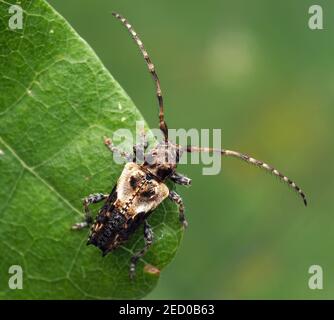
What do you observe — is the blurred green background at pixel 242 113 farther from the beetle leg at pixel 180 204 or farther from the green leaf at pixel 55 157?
the green leaf at pixel 55 157

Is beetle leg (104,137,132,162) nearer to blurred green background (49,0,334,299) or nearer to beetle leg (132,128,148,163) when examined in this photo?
beetle leg (132,128,148,163)

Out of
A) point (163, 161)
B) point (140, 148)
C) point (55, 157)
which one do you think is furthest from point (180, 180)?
point (55, 157)

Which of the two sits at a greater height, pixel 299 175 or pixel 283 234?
pixel 299 175

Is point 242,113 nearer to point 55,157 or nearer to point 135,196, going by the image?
point 135,196

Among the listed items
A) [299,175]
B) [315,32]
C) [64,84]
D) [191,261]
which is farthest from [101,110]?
[315,32]

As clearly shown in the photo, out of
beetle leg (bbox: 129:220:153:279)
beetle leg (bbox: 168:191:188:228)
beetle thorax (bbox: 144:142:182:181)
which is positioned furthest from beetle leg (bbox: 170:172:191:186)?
beetle leg (bbox: 129:220:153:279)

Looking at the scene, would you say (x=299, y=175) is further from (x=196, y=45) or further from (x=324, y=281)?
(x=196, y=45)

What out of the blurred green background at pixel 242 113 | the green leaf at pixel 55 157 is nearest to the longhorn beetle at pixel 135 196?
the green leaf at pixel 55 157
